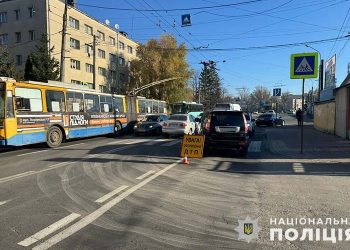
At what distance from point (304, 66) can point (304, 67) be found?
0.04 metres

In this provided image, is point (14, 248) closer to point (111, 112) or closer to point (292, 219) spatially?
point (292, 219)

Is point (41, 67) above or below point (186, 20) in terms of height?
below

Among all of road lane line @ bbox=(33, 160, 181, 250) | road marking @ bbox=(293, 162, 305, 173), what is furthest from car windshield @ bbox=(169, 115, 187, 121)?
road lane line @ bbox=(33, 160, 181, 250)

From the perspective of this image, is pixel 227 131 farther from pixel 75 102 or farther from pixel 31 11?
pixel 31 11

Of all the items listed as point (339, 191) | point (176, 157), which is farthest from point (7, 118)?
point (339, 191)

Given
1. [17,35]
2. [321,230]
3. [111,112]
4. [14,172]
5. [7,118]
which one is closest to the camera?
[321,230]

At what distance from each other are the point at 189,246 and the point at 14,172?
736 centimetres

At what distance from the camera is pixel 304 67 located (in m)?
14.5

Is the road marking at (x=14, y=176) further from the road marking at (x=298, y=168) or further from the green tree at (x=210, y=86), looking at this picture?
the green tree at (x=210, y=86)

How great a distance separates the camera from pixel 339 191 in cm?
808

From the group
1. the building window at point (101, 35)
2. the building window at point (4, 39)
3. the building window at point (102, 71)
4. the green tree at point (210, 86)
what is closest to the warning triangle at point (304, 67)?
the building window at point (4, 39)

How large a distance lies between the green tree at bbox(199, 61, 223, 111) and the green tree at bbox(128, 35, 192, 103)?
31978mm

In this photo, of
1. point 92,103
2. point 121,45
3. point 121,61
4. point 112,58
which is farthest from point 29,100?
point 121,45

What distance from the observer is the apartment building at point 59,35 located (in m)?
45.9
